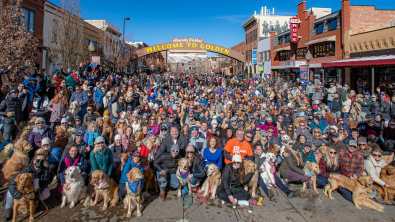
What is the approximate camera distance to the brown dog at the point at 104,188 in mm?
4383

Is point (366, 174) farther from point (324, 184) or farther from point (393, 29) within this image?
point (393, 29)

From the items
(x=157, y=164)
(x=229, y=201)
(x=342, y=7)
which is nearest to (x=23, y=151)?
(x=157, y=164)

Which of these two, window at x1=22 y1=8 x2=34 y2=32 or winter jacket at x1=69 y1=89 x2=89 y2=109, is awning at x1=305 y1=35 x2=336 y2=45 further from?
window at x1=22 y1=8 x2=34 y2=32

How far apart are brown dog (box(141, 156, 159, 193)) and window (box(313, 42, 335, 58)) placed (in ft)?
73.7

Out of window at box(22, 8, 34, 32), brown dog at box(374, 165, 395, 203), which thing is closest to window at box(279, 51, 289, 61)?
window at box(22, 8, 34, 32)

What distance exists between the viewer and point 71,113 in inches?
308

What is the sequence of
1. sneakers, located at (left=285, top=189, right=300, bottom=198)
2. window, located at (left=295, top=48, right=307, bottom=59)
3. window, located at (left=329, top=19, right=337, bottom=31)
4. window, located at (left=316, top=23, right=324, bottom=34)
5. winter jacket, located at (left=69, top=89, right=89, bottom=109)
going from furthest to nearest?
window, located at (left=295, top=48, right=307, bottom=59)
window, located at (left=316, top=23, right=324, bottom=34)
window, located at (left=329, top=19, right=337, bottom=31)
winter jacket, located at (left=69, top=89, right=89, bottom=109)
sneakers, located at (left=285, top=189, right=300, bottom=198)

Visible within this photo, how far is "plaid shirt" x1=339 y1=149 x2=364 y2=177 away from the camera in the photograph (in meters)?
5.30

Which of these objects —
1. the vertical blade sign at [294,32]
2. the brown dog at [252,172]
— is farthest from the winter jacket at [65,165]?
the vertical blade sign at [294,32]

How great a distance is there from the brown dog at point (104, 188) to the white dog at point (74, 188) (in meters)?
0.27

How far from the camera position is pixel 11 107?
6695mm

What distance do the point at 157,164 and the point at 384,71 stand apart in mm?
18035

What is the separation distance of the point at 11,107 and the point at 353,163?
8894 millimetres

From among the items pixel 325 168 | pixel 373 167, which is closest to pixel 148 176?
pixel 325 168
